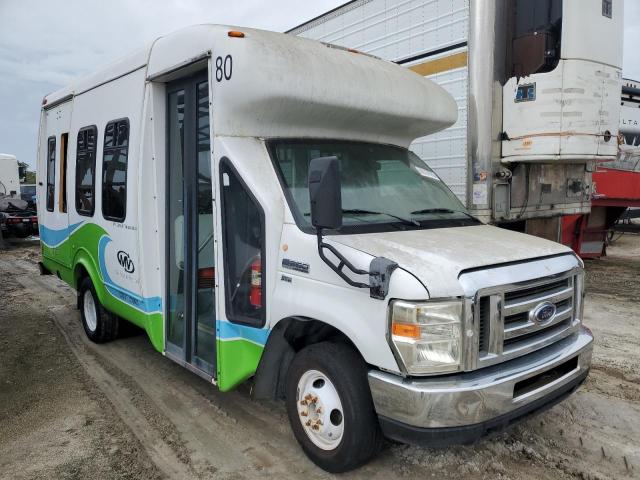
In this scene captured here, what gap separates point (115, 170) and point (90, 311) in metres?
1.95

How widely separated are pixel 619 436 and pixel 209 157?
3.46 metres

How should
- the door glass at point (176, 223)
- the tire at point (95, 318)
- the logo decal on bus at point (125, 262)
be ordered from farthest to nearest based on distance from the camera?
the tire at point (95, 318) → the logo decal on bus at point (125, 262) → the door glass at point (176, 223)

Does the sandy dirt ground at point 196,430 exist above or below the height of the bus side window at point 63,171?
below

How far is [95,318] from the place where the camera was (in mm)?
5922

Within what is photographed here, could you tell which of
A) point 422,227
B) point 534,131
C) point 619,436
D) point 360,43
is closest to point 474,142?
point 534,131

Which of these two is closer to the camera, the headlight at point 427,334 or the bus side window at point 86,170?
the headlight at point 427,334

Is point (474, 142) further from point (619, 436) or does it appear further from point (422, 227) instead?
point (619, 436)

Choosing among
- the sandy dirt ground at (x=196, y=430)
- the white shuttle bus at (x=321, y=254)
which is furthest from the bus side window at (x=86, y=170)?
the sandy dirt ground at (x=196, y=430)

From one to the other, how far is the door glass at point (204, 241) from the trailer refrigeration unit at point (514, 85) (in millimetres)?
3541

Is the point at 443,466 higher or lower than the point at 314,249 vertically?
lower

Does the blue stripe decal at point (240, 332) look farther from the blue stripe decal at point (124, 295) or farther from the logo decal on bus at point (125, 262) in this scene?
the logo decal on bus at point (125, 262)

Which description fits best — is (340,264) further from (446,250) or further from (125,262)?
(125,262)

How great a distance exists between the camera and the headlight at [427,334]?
269cm

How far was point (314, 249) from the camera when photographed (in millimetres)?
3121
